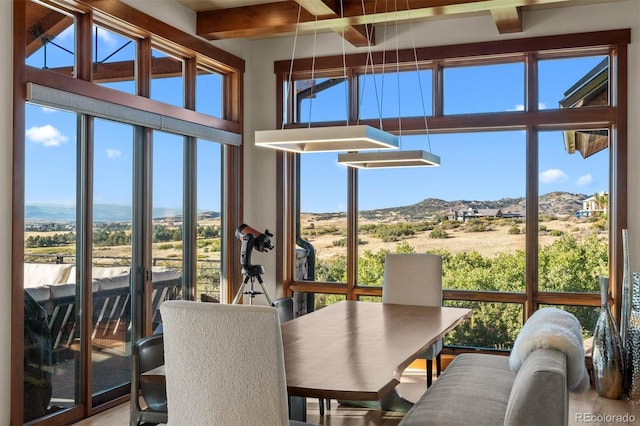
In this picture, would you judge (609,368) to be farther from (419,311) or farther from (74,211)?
(74,211)

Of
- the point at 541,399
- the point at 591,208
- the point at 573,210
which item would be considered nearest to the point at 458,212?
the point at 573,210

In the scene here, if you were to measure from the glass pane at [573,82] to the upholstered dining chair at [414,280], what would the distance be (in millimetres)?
1702

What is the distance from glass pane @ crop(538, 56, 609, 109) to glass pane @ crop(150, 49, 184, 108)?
291 cm

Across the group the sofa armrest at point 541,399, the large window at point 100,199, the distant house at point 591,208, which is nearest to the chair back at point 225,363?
the sofa armrest at point 541,399

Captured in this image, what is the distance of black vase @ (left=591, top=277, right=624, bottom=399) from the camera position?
4613 mm

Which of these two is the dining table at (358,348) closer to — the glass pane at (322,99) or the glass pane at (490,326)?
the glass pane at (490,326)

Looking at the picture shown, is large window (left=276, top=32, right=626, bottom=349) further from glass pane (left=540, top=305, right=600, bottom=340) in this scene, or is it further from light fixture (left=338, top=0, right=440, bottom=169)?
light fixture (left=338, top=0, right=440, bottom=169)

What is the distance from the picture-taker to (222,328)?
7.36ft

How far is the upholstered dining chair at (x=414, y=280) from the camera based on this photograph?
469 cm

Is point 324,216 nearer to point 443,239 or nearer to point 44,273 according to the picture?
point 443,239

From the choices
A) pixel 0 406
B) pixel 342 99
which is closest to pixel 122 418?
pixel 0 406

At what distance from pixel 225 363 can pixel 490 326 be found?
3.68 metres

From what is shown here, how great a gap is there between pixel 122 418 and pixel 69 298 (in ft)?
2.75

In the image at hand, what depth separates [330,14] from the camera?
4750mm
